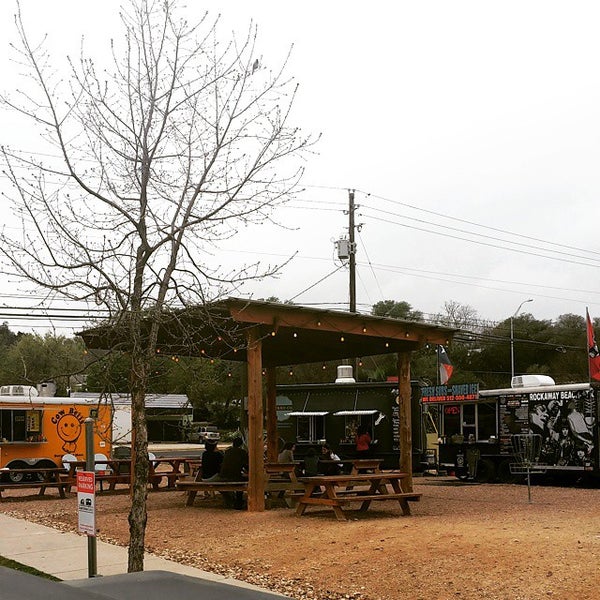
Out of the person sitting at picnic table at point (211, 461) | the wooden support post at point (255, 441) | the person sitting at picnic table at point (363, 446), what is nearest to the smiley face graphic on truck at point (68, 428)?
the person sitting at picnic table at point (211, 461)

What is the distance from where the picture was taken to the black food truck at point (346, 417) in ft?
86.7

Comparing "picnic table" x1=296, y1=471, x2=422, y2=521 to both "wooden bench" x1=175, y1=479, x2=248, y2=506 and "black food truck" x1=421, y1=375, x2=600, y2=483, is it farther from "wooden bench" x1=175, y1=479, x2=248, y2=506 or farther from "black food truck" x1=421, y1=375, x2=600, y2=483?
"black food truck" x1=421, y1=375, x2=600, y2=483

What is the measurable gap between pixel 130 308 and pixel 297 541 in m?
4.34

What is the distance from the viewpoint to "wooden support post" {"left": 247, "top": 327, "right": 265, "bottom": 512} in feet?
49.6

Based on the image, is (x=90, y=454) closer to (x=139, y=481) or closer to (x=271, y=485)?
(x=139, y=481)

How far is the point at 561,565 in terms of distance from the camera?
8.65 meters

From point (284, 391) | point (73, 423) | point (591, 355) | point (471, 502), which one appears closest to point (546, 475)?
point (591, 355)

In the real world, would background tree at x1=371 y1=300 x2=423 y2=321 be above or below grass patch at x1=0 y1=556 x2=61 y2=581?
above

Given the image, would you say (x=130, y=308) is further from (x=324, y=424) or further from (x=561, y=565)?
(x=324, y=424)

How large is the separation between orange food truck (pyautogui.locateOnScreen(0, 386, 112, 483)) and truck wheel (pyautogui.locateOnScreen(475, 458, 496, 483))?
9.97 metres

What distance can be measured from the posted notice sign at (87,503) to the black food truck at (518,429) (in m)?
14.0

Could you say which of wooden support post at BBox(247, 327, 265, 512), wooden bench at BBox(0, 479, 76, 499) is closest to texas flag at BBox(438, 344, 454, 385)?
wooden bench at BBox(0, 479, 76, 499)

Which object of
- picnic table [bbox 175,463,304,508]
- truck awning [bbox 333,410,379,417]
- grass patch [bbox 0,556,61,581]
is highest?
truck awning [bbox 333,410,379,417]

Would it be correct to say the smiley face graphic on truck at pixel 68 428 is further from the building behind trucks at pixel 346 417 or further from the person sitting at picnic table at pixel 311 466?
the person sitting at picnic table at pixel 311 466
